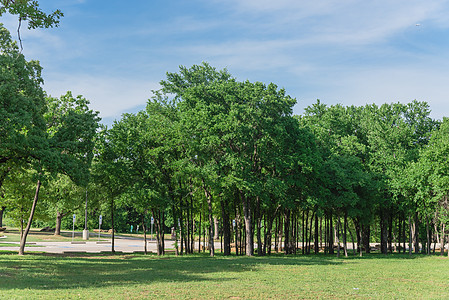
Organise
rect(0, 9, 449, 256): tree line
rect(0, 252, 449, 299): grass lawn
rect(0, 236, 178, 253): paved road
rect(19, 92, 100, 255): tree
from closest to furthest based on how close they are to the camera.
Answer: rect(0, 252, 449, 299): grass lawn
rect(19, 92, 100, 255): tree
rect(0, 9, 449, 256): tree line
rect(0, 236, 178, 253): paved road

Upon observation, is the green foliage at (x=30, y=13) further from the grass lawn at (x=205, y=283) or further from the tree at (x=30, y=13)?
the grass lawn at (x=205, y=283)

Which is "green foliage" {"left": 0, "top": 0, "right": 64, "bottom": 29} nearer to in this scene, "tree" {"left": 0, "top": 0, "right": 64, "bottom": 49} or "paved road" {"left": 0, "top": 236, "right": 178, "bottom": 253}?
"tree" {"left": 0, "top": 0, "right": 64, "bottom": 49}

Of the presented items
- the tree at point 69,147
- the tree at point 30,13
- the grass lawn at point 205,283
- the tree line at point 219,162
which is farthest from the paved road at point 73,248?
the tree at point 30,13

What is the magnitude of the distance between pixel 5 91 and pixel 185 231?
25.4 meters

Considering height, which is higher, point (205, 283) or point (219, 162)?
point (219, 162)

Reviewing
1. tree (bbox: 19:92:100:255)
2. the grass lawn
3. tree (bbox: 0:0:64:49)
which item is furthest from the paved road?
tree (bbox: 0:0:64:49)

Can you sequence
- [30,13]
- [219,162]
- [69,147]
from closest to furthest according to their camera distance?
1. [30,13]
2. [69,147]
3. [219,162]

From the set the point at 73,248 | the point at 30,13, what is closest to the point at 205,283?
the point at 30,13

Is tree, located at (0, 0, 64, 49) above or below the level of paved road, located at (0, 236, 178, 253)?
above

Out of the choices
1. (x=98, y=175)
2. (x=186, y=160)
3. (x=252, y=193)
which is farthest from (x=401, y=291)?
(x=98, y=175)

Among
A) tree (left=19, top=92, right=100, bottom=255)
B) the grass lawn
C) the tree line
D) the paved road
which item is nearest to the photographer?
the grass lawn

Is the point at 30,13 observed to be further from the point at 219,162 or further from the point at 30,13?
the point at 219,162

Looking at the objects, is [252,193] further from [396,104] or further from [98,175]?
[396,104]

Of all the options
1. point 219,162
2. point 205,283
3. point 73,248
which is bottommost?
point 73,248
